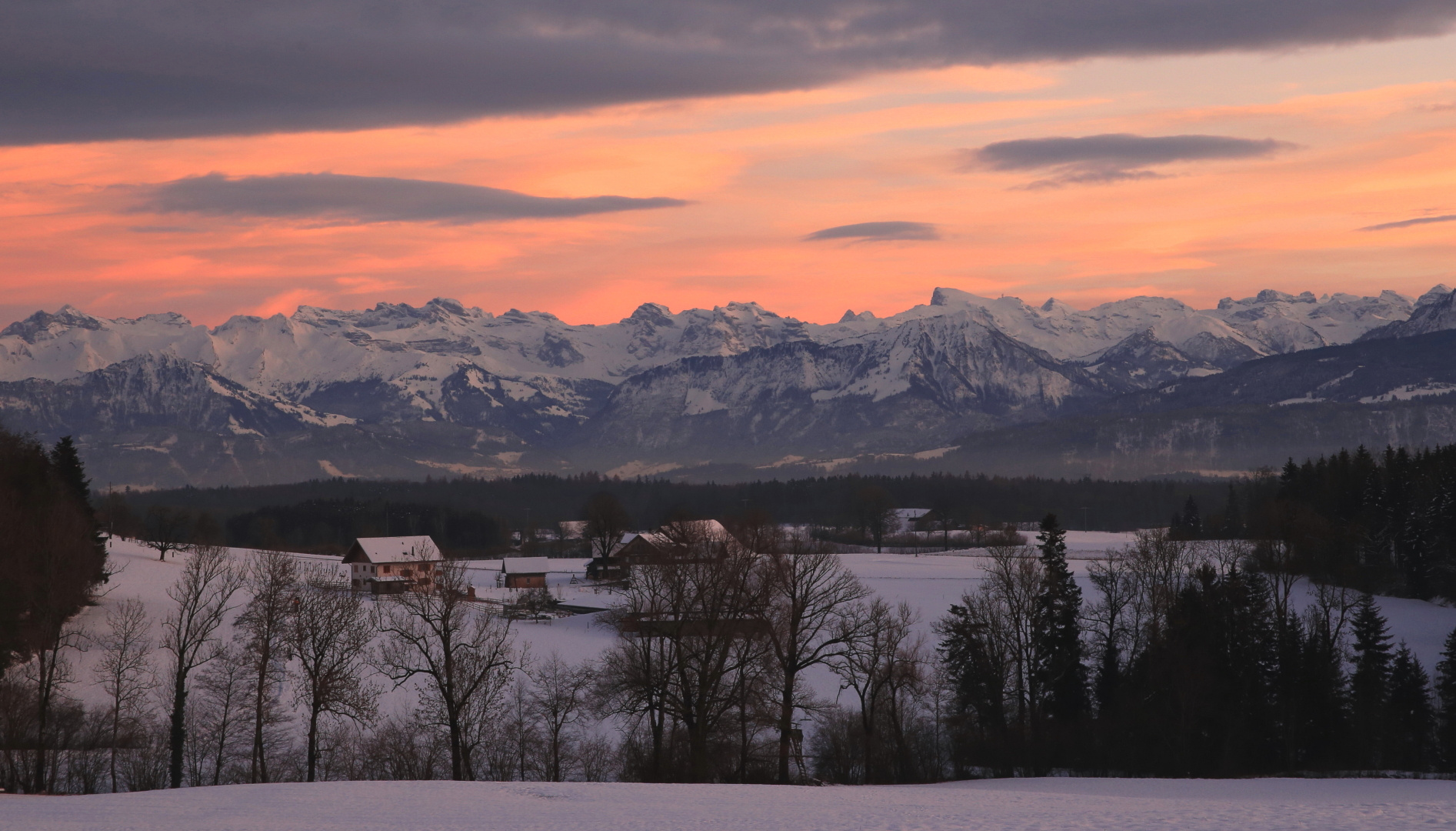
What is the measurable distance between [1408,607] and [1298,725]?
3424 cm

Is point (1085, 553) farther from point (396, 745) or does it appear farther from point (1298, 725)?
point (396, 745)

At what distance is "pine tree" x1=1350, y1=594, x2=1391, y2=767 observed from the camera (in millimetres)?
50688

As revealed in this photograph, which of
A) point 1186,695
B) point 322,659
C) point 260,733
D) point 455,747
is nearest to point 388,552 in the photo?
point 322,659

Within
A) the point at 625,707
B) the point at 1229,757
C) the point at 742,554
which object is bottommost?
the point at 1229,757

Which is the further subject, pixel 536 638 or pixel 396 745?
pixel 536 638

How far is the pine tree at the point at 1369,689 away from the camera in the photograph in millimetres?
50688

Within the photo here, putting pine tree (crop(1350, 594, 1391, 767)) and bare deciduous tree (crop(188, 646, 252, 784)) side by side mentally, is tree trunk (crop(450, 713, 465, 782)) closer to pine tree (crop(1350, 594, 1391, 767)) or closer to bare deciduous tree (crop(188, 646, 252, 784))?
bare deciduous tree (crop(188, 646, 252, 784))

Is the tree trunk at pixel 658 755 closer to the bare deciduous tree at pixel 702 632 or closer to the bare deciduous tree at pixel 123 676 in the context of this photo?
the bare deciduous tree at pixel 702 632

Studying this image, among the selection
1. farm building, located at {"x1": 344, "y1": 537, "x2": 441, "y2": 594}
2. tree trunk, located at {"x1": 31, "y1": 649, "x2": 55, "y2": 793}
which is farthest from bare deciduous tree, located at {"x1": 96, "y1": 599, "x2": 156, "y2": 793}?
farm building, located at {"x1": 344, "y1": 537, "x2": 441, "y2": 594}

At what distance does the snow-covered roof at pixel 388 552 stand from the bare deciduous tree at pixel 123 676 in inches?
1630

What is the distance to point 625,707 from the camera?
4412 cm

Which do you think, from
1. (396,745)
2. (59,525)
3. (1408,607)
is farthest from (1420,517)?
(59,525)

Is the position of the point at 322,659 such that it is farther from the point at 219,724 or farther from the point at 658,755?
the point at 658,755

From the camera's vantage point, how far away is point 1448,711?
5062cm
